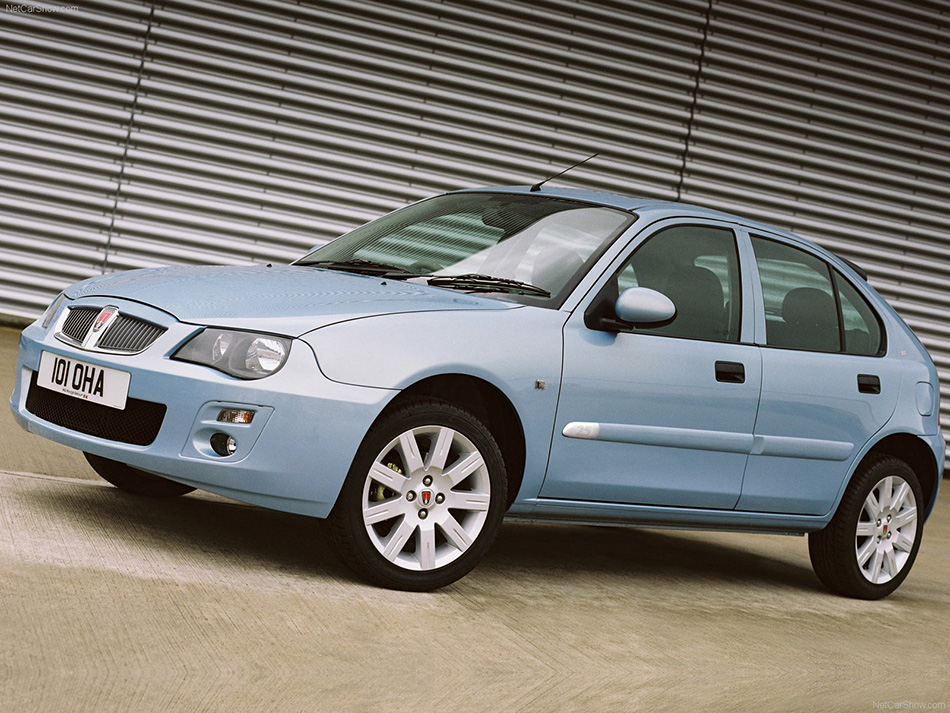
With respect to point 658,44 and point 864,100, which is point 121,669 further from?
point 864,100

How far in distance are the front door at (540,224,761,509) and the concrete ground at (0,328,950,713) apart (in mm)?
466

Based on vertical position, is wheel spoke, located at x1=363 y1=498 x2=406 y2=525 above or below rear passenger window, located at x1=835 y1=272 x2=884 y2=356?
below

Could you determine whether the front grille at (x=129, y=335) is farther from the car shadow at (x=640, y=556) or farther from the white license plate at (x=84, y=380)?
the car shadow at (x=640, y=556)

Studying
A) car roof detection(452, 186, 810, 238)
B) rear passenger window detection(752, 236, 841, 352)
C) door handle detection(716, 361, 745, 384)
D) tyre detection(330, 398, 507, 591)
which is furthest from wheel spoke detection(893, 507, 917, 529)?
tyre detection(330, 398, 507, 591)

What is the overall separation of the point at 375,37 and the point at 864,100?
4.28 meters

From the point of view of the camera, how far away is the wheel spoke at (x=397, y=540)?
4332 millimetres

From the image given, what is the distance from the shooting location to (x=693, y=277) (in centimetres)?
534

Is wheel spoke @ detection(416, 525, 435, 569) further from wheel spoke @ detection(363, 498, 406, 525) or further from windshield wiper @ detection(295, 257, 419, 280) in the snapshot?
windshield wiper @ detection(295, 257, 419, 280)

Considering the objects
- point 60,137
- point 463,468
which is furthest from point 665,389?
point 60,137

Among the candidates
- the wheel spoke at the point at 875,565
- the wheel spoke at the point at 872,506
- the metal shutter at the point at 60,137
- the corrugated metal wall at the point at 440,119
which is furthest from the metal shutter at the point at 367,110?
the wheel spoke at the point at 875,565

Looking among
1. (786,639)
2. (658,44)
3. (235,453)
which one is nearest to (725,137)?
(658,44)

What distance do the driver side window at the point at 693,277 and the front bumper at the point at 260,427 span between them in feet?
4.64

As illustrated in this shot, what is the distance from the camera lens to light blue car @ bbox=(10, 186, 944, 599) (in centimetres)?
417

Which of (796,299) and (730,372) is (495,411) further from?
(796,299)
